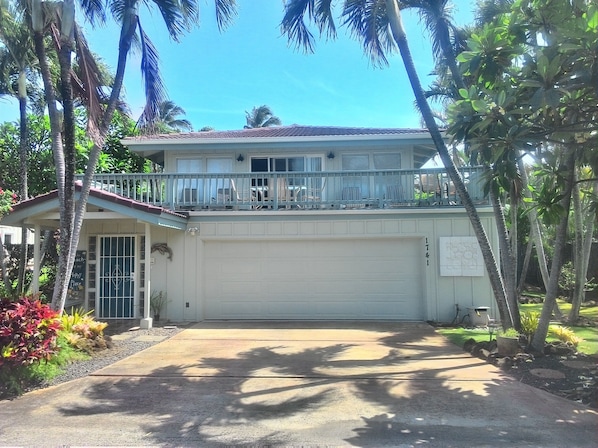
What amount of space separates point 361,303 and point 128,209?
628cm

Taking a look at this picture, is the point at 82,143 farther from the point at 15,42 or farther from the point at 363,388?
the point at 363,388

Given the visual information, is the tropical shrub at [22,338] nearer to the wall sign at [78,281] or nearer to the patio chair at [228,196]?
the wall sign at [78,281]

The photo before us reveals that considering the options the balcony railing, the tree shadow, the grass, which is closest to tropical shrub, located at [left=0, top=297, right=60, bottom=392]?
the tree shadow

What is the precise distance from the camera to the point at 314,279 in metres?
11.9

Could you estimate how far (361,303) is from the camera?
11.8 metres

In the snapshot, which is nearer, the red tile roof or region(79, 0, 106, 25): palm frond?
region(79, 0, 106, 25): palm frond

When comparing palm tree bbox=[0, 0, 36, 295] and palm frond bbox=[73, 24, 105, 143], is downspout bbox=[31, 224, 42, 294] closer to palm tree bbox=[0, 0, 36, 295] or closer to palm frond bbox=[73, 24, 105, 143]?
palm tree bbox=[0, 0, 36, 295]

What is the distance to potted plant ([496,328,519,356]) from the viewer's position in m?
7.07

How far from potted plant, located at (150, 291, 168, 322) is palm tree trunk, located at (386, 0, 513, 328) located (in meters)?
7.77

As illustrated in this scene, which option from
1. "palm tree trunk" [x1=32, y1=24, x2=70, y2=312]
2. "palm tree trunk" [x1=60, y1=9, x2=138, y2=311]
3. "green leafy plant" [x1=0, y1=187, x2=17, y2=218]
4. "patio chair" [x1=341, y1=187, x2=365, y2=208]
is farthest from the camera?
"patio chair" [x1=341, y1=187, x2=365, y2=208]

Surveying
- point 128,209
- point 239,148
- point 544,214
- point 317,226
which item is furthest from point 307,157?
point 544,214

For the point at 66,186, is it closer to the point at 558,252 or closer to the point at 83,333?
the point at 83,333

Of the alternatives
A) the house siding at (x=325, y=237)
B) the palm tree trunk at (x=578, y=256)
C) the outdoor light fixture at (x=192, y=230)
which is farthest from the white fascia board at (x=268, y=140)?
the palm tree trunk at (x=578, y=256)

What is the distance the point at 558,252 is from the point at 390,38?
19.5 feet
